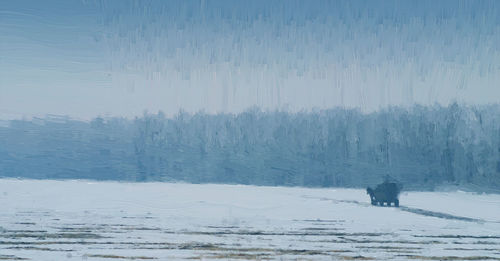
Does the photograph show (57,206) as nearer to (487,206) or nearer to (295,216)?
(295,216)

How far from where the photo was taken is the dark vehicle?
14.8 meters

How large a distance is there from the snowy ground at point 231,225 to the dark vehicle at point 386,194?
13.2 inches

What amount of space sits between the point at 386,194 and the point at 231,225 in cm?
559

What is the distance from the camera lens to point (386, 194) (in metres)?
14.9

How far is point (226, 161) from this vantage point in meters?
21.0

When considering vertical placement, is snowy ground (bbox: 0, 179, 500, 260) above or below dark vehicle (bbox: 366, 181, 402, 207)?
below

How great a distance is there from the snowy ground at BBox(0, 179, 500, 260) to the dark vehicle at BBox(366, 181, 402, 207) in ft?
1.10

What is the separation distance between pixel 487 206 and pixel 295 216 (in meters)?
4.86

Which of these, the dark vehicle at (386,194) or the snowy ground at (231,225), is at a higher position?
the dark vehicle at (386,194)

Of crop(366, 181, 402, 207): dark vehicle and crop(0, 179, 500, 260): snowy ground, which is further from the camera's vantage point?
crop(366, 181, 402, 207): dark vehicle

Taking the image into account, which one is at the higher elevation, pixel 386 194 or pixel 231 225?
pixel 386 194

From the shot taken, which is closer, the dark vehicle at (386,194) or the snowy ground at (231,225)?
the snowy ground at (231,225)

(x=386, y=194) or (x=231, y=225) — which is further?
(x=386, y=194)

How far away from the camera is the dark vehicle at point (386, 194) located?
14.8 m
